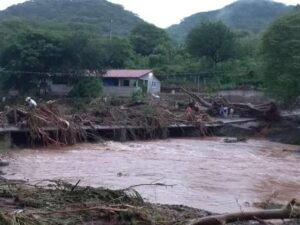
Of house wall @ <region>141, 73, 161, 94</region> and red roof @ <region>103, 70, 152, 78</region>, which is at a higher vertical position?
→ red roof @ <region>103, 70, 152, 78</region>

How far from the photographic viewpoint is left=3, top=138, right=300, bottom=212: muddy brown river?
50.7 feet

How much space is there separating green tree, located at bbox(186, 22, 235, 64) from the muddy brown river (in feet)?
96.8

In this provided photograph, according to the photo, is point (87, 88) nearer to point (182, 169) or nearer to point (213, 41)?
point (213, 41)

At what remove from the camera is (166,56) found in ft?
206

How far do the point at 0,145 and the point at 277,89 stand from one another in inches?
646

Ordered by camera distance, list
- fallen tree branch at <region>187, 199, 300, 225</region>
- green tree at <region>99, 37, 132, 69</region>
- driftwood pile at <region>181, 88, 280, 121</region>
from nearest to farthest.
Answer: fallen tree branch at <region>187, 199, 300, 225</region> < driftwood pile at <region>181, 88, 280, 121</region> < green tree at <region>99, 37, 132, 69</region>

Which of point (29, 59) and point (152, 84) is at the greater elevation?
point (29, 59)

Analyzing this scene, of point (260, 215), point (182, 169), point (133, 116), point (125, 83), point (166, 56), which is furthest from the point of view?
point (166, 56)

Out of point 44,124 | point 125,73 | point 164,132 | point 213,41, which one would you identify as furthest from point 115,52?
point 44,124

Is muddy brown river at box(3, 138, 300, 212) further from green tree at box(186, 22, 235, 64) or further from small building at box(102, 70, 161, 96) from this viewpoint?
green tree at box(186, 22, 235, 64)

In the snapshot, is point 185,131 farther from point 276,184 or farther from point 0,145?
point 276,184

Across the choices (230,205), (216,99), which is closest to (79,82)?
(216,99)

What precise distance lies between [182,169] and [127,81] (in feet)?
105

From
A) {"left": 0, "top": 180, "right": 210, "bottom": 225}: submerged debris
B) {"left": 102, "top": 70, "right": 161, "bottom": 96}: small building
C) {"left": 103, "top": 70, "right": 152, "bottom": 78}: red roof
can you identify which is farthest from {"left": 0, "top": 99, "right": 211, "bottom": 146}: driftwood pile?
{"left": 102, "top": 70, "right": 161, "bottom": 96}: small building
